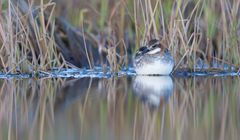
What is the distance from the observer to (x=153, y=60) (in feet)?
33.8

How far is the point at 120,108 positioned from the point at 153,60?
293 cm

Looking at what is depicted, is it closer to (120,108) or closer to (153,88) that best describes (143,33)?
(153,88)

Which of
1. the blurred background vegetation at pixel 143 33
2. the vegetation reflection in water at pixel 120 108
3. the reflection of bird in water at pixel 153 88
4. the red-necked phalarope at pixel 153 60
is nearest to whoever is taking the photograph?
the vegetation reflection in water at pixel 120 108

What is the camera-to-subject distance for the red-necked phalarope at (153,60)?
990 cm

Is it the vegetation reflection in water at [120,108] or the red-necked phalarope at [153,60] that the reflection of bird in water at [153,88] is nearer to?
the vegetation reflection in water at [120,108]

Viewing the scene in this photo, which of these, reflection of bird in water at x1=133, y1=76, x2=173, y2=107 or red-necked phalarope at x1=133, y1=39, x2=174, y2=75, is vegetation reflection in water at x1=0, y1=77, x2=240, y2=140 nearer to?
reflection of bird in water at x1=133, y1=76, x2=173, y2=107

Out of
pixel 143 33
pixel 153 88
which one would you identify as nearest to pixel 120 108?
pixel 153 88

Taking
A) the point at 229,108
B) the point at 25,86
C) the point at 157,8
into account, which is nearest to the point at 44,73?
the point at 25,86

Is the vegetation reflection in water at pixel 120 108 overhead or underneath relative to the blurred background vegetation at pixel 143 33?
underneath

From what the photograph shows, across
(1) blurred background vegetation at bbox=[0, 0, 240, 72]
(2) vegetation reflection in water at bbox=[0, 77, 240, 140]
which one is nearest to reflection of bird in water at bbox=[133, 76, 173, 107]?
(2) vegetation reflection in water at bbox=[0, 77, 240, 140]

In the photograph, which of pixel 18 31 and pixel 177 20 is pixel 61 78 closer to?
pixel 18 31

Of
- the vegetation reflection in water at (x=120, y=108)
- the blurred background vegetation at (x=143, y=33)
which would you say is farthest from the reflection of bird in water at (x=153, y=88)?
the blurred background vegetation at (x=143, y=33)

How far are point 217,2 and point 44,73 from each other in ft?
8.50

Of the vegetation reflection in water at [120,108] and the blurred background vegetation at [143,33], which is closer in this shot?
the vegetation reflection in water at [120,108]
